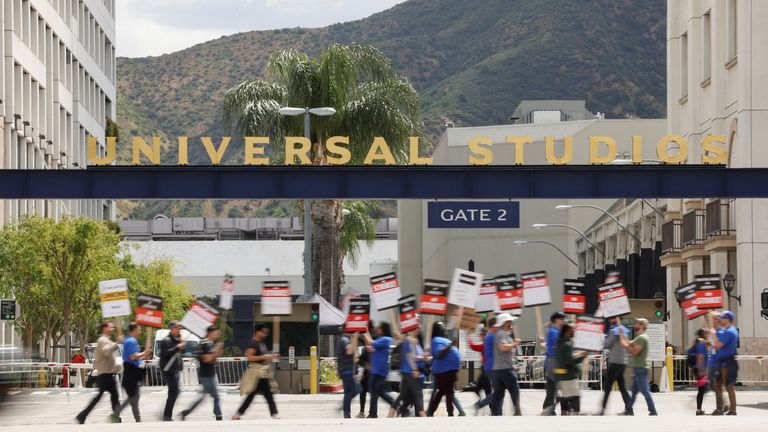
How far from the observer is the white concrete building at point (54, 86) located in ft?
204

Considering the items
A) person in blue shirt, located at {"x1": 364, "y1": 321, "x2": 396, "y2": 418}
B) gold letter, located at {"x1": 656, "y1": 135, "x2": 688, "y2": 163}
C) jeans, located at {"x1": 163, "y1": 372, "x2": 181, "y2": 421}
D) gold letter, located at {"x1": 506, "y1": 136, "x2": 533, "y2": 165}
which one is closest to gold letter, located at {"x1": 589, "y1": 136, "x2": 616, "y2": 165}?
gold letter, located at {"x1": 656, "y1": 135, "x2": 688, "y2": 163}

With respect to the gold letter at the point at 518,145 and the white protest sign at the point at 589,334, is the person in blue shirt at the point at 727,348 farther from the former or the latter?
the gold letter at the point at 518,145

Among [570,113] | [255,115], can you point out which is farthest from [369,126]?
[570,113]

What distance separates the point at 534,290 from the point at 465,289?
206 cm

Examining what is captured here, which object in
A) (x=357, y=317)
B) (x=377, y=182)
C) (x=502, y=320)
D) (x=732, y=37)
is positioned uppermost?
(x=732, y=37)

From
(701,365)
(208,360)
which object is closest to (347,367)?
(208,360)

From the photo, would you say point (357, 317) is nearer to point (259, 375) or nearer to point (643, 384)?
point (259, 375)

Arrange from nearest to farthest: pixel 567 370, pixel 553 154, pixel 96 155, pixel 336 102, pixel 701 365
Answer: pixel 567 370
pixel 701 365
pixel 96 155
pixel 553 154
pixel 336 102

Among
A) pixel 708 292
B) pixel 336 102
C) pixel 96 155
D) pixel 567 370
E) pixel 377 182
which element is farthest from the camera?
pixel 336 102

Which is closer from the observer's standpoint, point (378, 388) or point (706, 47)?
point (378, 388)

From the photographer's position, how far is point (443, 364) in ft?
79.0

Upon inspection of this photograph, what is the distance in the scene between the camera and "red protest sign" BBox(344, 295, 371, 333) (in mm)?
27219

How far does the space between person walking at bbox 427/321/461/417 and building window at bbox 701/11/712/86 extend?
30.7m

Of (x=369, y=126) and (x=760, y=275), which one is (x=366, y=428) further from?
(x=369, y=126)
